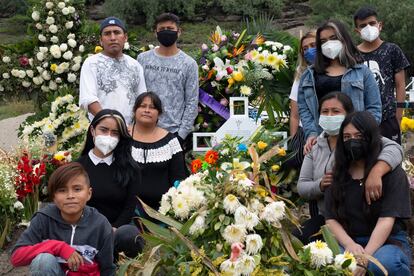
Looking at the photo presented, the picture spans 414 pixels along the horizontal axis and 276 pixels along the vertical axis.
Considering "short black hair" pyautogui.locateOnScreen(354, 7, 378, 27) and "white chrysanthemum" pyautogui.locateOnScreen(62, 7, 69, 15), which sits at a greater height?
"white chrysanthemum" pyautogui.locateOnScreen(62, 7, 69, 15)

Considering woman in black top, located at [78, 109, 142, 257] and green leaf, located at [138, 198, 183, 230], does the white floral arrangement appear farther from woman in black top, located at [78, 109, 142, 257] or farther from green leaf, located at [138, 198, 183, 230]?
green leaf, located at [138, 198, 183, 230]

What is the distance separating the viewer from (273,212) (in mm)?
3100

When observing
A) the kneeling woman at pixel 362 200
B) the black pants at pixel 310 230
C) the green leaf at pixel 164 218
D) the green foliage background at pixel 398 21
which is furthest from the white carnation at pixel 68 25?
the green foliage background at pixel 398 21

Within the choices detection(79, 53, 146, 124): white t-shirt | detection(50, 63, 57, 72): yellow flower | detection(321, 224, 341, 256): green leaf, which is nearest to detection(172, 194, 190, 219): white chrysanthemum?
detection(321, 224, 341, 256): green leaf

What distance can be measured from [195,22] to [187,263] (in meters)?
24.1

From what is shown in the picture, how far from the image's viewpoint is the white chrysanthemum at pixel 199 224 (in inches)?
125

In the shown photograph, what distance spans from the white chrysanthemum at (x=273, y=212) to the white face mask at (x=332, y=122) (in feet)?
4.48

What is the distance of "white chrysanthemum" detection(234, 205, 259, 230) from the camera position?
3059 millimetres

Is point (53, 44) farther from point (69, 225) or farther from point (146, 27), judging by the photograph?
point (146, 27)

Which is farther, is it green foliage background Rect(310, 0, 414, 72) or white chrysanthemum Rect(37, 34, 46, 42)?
green foliage background Rect(310, 0, 414, 72)

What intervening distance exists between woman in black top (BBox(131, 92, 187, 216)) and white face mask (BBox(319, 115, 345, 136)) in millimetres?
1164

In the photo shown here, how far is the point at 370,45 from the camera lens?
5426mm

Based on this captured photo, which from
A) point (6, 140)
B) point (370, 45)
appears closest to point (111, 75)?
point (370, 45)

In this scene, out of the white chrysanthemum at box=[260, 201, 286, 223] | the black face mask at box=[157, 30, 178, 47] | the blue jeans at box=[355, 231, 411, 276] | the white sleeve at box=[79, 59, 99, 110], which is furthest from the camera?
the black face mask at box=[157, 30, 178, 47]
